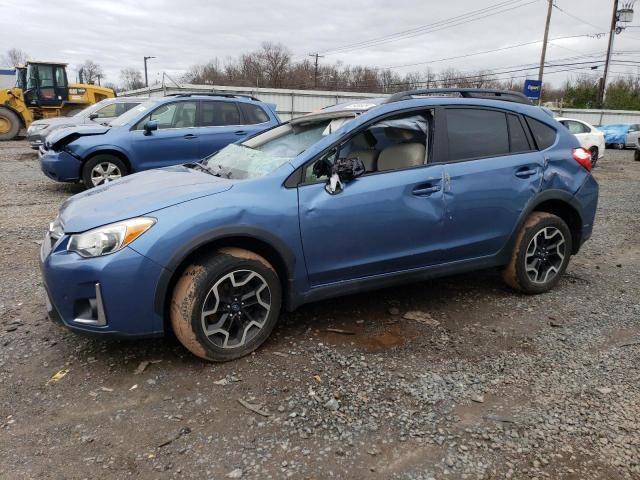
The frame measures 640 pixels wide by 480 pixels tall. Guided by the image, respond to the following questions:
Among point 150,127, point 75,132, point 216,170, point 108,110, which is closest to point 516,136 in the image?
point 216,170

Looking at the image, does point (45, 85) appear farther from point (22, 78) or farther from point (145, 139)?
point (145, 139)

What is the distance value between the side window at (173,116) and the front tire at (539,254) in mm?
6484

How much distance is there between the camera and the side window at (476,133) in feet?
13.0

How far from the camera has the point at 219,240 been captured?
311cm

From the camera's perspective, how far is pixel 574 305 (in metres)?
4.29

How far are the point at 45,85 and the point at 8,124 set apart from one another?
207 centimetres

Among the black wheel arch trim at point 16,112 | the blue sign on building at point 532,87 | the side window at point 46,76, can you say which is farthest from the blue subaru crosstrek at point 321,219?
the blue sign on building at point 532,87

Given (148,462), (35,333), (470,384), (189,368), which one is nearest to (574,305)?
(470,384)

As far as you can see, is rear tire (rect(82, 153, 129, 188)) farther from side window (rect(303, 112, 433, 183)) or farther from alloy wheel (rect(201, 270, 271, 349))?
alloy wheel (rect(201, 270, 271, 349))

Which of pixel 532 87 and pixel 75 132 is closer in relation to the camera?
pixel 75 132

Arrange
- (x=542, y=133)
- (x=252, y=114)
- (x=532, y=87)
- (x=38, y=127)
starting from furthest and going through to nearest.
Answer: (x=532, y=87), (x=38, y=127), (x=252, y=114), (x=542, y=133)

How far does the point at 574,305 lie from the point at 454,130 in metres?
1.86

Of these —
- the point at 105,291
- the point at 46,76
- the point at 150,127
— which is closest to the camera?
the point at 105,291

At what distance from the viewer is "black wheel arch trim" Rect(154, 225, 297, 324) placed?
2.94 meters
